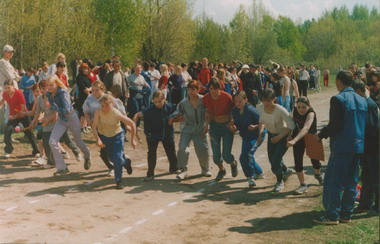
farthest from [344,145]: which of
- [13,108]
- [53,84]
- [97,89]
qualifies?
[13,108]

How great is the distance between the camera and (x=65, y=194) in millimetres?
8344

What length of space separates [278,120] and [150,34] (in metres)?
42.6

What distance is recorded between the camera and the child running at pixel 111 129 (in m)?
8.87

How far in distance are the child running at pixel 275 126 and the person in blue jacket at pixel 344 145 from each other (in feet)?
4.52

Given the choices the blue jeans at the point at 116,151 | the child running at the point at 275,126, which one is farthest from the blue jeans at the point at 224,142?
the blue jeans at the point at 116,151

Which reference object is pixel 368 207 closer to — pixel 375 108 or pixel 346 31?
pixel 375 108

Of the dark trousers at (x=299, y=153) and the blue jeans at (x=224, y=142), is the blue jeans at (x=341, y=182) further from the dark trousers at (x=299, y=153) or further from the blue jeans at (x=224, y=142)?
the blue jeans at (x=224, y=142)

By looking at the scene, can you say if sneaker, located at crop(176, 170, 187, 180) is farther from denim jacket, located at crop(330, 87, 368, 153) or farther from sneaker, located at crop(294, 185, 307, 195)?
denim jacket, located at crop(330, 87, 368, 153)

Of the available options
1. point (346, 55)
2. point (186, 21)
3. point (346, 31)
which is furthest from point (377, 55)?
point (186, 21)

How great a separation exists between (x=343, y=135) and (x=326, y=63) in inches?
2880

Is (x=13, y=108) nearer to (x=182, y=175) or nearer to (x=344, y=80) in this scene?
(x=182, y=175)

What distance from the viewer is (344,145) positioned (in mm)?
6820

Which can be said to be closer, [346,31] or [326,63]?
[326,63]

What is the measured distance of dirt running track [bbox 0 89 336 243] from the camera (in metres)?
6.45
